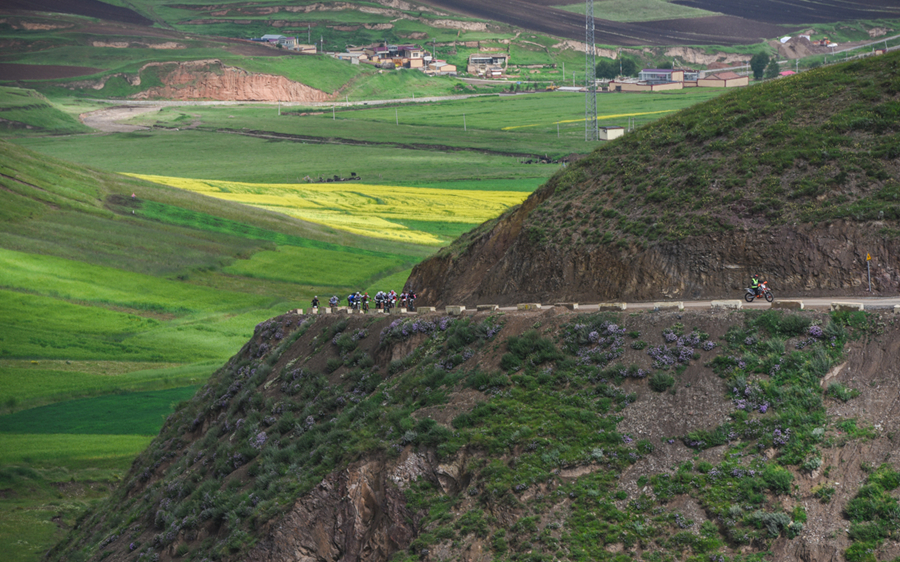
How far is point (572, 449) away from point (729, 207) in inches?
589

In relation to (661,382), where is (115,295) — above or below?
below

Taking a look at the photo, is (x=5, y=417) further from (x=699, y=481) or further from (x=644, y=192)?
(x=699, y=481)

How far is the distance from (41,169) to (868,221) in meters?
117

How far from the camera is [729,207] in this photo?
37.8 metres

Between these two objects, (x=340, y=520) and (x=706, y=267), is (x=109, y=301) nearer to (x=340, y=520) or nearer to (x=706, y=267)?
(x=340, y=520)

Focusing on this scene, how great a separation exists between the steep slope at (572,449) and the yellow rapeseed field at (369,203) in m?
85.3

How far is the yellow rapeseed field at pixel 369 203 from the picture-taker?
127562 mm

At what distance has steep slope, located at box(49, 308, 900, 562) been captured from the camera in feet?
81.0

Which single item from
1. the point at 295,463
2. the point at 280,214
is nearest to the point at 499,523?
the point at 295,463

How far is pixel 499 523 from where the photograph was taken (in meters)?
26.2

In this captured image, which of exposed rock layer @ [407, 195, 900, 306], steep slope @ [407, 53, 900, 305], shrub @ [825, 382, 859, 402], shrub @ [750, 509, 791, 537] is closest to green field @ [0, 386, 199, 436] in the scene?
steep slope @ [407, 53, 900, 305]

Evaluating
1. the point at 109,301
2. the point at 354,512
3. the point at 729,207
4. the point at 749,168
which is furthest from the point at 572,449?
the point at 109,301

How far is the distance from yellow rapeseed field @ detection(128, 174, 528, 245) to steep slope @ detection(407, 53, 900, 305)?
7405 cm

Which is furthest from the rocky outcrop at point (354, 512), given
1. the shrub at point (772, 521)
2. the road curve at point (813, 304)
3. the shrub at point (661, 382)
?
the road curve at point (813, 304)
